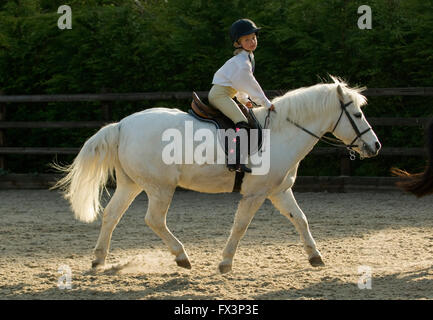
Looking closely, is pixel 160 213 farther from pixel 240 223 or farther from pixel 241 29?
pixel 241 29

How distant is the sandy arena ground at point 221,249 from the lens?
4.75 metres

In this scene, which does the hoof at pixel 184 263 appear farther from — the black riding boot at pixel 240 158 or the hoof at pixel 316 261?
the hoof at pixel 316 261

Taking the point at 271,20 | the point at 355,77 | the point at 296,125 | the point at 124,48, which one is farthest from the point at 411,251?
the point at 124,48

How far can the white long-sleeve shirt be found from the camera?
5.24 meters

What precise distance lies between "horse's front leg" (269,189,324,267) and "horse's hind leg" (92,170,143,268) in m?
1.21

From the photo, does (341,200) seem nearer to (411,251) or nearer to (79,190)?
(411,251)

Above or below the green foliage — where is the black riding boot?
below

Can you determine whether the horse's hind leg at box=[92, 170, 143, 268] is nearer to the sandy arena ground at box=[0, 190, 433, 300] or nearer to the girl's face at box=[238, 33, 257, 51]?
the sandy arena ground at box=[0, 190, 433, 300]

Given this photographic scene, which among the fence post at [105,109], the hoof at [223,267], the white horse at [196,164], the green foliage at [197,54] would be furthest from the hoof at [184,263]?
the fence post at [105,109]

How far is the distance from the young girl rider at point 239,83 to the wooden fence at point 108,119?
4.33 metres

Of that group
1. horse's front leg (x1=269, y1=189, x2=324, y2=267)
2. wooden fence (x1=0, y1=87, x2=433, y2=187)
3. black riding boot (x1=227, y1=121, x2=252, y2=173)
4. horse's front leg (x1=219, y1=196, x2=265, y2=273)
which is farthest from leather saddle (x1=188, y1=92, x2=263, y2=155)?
wooden fence (x1=0, y1=87, x2=433, y2=187)

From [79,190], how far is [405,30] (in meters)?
6.05

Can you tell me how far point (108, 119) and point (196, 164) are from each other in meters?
5.93

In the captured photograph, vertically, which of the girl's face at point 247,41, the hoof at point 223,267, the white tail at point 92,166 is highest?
the girl's face at point 247,41
